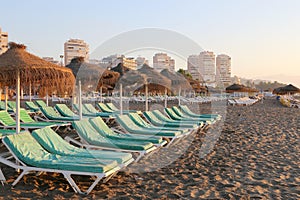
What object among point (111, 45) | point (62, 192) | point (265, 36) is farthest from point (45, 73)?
point (265, 36)

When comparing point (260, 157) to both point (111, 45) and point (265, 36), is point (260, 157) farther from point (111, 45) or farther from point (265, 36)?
point (265, 36)

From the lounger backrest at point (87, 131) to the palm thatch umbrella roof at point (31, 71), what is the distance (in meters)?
0.79

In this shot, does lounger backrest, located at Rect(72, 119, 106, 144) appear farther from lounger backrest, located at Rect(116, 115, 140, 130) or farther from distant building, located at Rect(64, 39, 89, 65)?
distant building, located at Rect(64, 39, 89, 65)

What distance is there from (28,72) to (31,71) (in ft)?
0.14

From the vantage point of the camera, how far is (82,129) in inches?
189

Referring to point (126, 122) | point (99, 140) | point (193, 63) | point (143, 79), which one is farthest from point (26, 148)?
point (193, 63)

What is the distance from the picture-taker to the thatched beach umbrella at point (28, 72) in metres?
4.39

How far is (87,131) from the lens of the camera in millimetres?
4918

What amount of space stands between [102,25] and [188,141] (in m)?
5.21

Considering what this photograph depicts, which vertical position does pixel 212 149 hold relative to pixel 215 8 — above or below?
below

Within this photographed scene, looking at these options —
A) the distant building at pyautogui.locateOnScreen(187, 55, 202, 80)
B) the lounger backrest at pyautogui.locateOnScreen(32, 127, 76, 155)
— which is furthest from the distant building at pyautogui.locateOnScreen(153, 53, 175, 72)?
the lounger backrest at pyautogui.locateOnScreen(32, 127, 76, 155)

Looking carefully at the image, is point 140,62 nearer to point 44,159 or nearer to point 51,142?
point 51,142

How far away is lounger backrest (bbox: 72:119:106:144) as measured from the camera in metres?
4.66

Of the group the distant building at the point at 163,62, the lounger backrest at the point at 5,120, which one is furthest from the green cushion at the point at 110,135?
the distant building at the point at 163,62
